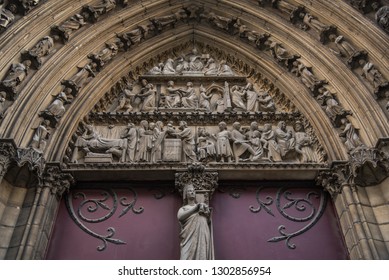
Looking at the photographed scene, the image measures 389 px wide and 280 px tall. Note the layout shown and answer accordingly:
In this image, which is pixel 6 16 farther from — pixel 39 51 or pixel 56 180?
pixel 56 180

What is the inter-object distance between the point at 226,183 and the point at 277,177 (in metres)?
0.82

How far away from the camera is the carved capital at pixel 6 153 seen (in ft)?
19.2

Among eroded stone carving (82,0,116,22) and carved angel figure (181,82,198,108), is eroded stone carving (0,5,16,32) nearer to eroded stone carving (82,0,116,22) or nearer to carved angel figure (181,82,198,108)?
eroded stone carving (82,0,116,22)

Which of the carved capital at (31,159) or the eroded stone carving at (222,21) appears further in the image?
the eroded stone carving at (222,21)

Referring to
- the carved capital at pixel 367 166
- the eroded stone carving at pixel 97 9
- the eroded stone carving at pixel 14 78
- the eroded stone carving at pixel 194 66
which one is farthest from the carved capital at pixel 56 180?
the carved capital at pixel 367 166

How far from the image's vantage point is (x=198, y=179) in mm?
6676

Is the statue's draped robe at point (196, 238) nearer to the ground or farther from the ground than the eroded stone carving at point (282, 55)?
nearer to the ground

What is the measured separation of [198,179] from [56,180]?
211 cm

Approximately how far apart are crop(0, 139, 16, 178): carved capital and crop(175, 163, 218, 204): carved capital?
2377 mm

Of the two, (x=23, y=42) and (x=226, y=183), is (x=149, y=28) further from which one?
(x=226, y=183)

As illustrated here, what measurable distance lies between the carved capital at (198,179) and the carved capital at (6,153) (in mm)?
2377

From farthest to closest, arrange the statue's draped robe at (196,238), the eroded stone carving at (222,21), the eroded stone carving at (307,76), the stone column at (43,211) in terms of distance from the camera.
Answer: the eroded stone carving at (222,21), the eroded stone carving at (307,76), the stone column at (43,211), the statue's draped robe at (196,238)

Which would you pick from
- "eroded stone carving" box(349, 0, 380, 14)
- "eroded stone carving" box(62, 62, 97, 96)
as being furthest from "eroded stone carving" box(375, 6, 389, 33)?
"eroded stone carving" box(62, 62, 97, 96)

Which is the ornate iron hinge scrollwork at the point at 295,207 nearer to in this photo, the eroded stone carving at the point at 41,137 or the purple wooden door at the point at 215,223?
the purple wooden door at the point at 215,223
